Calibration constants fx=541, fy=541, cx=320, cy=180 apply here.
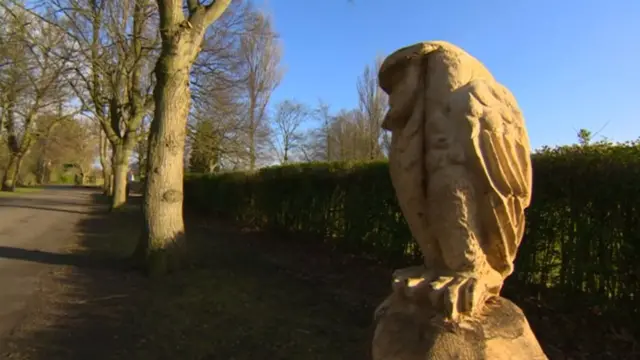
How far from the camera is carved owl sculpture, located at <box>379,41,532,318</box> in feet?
9.13

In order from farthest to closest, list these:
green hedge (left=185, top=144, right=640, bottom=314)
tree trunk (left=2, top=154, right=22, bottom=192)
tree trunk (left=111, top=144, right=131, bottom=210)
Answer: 1. tree trunk (left=2, top=154, right=22, bottom=192)
2. tree trunk (left=111, top=144, right=131, bottom=210)
3. green hedge (left=185, top=144, right=640, bottom=314)

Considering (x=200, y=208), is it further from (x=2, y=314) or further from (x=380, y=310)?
(x=380, y=310)

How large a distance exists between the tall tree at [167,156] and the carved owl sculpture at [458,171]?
7.01m

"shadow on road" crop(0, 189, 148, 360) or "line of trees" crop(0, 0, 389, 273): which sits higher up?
"line of trees" crop(0, 0, 389, 273)

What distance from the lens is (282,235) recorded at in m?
13.7

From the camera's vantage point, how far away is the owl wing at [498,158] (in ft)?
9.12

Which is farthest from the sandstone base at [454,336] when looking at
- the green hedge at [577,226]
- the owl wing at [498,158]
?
the green hedge at [577,226]

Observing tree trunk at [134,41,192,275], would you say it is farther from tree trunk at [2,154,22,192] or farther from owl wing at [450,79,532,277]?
tree trunk at [2,154,22,192]

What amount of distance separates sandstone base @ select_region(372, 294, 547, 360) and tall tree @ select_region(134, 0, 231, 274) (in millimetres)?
7057

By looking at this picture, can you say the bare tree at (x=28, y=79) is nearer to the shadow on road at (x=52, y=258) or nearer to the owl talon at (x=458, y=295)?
the shadow on road at (x=52, y=258)

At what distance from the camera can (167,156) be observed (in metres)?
9.41

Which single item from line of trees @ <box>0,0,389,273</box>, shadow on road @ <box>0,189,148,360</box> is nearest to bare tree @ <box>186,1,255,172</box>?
line of trees @ <box>0,0,389,273</box>

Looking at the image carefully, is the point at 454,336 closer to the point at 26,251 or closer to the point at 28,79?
the point at 26,251

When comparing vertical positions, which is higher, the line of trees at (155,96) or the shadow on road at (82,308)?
the line of trees at (155,96)
